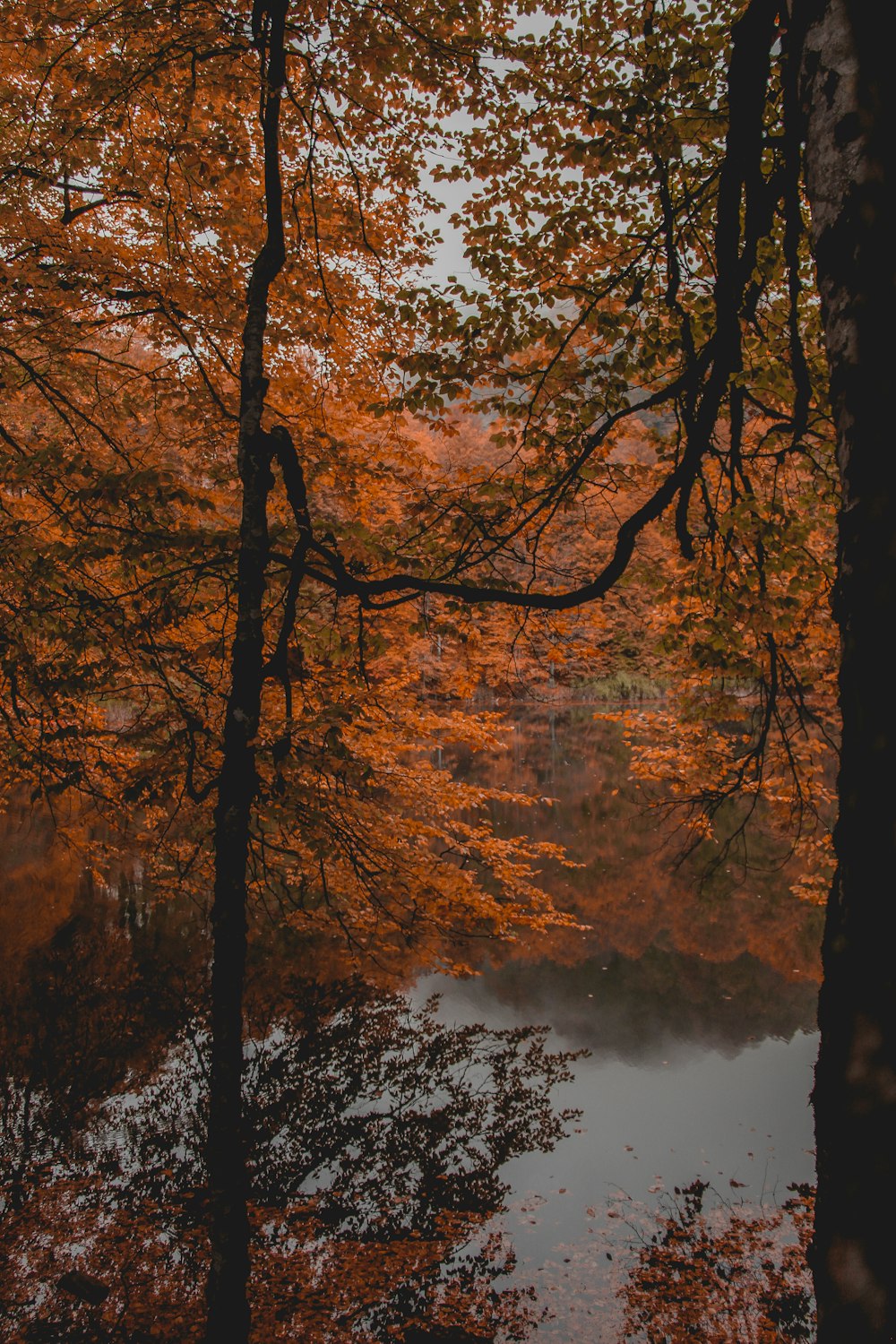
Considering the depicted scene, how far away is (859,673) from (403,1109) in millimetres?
8290

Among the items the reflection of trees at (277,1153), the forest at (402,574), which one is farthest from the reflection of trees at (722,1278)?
the reflection of trees at (277,1153)

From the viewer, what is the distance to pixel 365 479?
5.61 metres

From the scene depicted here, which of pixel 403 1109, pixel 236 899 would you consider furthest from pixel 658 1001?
pixel 236 899

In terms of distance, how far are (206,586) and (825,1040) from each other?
368 centimetres

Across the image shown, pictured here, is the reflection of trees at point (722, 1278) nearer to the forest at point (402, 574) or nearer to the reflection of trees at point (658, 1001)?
the forest at point (402, 574)

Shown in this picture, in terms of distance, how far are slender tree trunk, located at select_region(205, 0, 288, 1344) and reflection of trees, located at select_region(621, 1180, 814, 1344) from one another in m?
3.66

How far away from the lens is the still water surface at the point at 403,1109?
4992mm

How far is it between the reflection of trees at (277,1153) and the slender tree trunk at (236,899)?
2218 millimetres

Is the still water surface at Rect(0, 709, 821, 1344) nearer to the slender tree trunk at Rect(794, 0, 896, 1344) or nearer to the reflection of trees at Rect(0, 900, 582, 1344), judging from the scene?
the reflection of trees at Rect(0, 900, 582, 1344)

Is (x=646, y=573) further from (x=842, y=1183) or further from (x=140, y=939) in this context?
(x=140, y=939)

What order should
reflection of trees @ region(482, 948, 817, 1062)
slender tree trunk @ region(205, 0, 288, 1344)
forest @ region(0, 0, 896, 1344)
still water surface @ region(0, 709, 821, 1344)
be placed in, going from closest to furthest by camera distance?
1. forest @ region(0, 0, 896, 1344)
2. slender tree trunk @ region(205, 0, 288, 1344)
3. still water surface @ region(0, 709, 821, 1344)
4. reflection of trees @ region(482, 948, 817, 1062)

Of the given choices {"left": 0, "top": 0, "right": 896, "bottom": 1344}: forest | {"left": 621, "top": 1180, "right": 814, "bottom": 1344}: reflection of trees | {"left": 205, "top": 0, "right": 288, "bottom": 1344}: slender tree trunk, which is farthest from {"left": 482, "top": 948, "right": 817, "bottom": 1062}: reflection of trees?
{"left": 205, "top": 0, "right": 288, "bottom": 1344}: slender tree trunk

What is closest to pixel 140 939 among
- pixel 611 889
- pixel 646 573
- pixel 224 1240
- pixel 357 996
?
pixel 357 996

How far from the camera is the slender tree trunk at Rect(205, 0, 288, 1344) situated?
2820mm
